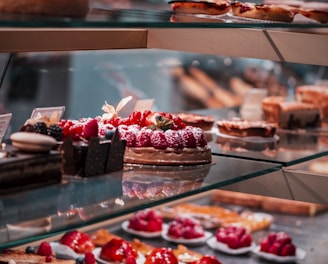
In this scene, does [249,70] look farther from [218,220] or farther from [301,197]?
[301,197]

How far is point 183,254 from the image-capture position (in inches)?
141

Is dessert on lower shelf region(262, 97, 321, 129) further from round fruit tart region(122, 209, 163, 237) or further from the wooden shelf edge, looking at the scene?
the wooden shelf edge

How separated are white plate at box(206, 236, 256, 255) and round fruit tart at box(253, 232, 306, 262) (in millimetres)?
52

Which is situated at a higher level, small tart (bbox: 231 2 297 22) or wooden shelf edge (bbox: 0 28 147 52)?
small tart (bbox: 231 2 297 22)

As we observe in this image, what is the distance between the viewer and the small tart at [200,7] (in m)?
2.53

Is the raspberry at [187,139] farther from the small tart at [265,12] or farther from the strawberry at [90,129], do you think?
the small tart at [265,12]

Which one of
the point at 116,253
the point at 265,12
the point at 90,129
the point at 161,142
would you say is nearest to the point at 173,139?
the point at 161,142

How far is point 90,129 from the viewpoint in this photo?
6.70 ft

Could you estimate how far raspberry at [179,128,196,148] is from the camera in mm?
2354

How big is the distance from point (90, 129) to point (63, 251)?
4.08ft

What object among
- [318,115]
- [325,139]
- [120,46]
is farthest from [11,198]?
[318,115]

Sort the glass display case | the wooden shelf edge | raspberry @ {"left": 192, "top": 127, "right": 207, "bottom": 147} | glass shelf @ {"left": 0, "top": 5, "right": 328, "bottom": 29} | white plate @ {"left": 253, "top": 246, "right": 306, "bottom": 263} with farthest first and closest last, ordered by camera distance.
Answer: white plate @ {"left": 253, "top": 246, "right": 306, "bottom": 263} < raspberry @ {"left": 192, "top": 127, "right": 207, "bottom": 147} < the wooden shelf edge < the glass display case < glass shelf @ {"left": 0, "top": 5, "right": 328, "bottom": 29}

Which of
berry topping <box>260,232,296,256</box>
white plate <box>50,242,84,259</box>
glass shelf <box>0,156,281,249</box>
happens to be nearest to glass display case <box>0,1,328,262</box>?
glass shelf <box>0,156,281,249</box>

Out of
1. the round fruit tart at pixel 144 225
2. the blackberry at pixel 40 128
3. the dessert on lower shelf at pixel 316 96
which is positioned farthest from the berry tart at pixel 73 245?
the dessert on lower shelf at pixel 316 96
